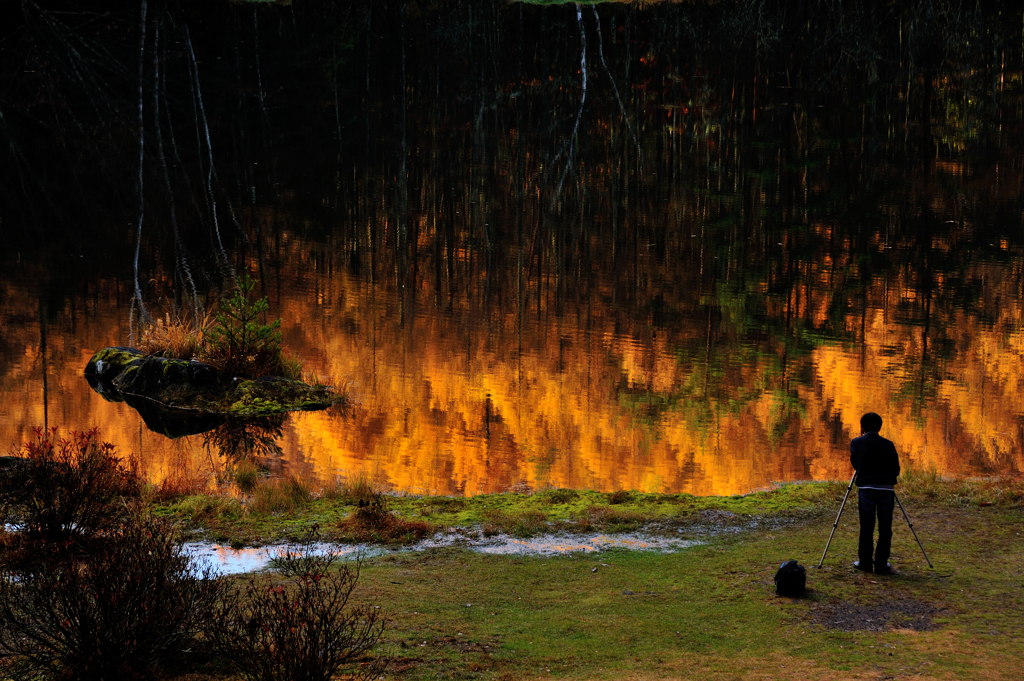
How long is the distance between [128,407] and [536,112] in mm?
35053

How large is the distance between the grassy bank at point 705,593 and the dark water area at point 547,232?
166 centimetres

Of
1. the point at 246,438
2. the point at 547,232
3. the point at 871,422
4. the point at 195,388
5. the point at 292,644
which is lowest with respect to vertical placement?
the point at 292,644

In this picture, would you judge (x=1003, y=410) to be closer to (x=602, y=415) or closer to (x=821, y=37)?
(x=602, y=415)

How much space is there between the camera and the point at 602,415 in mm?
14945

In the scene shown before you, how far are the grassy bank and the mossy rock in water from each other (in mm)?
4623

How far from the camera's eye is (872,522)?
8664mm

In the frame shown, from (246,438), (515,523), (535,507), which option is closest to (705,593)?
(515,523)

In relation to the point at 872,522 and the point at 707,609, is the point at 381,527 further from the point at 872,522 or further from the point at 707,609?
the point at 872,522

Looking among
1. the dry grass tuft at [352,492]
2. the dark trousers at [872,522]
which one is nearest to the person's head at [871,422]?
the dark trousers at [872,522]

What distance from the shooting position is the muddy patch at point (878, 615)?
749 centimetres

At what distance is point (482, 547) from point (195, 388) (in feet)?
25.6

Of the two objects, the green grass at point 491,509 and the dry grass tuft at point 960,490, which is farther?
the dry grass tuft at point 960,490

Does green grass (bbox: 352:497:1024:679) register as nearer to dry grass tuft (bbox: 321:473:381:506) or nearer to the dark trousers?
the dark trousers

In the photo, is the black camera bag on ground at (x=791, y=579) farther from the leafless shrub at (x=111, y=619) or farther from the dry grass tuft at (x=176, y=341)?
the dry grass tuft at (x=176, y=341)
